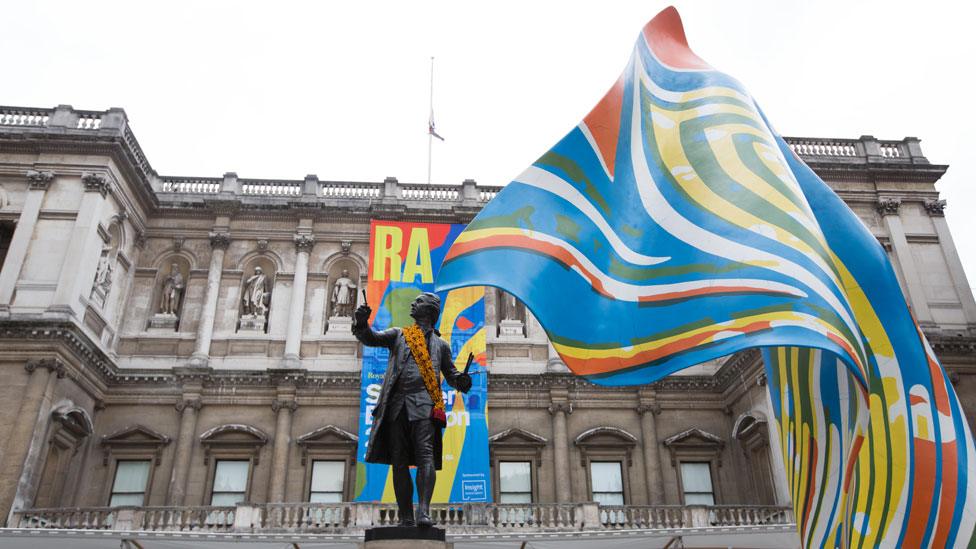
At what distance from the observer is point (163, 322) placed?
23.3 meters

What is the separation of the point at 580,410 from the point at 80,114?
56.3 ft

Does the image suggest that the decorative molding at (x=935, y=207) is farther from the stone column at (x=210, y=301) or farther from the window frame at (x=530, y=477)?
the stone column at (x=210, y=301)

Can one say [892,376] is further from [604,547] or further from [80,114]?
[80,114]

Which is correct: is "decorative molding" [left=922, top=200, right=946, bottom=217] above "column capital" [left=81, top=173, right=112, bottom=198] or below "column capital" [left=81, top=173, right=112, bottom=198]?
above

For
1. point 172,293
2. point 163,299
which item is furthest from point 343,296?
point 163,299

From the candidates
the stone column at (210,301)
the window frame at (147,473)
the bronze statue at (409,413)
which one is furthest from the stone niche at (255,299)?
the bronze statue at (409,413)

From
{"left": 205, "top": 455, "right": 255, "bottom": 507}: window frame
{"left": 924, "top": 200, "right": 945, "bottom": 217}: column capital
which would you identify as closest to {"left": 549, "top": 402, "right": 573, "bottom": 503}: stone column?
{"left": 205, "top": 455, "right": 255, "bottom": 507}: window frame

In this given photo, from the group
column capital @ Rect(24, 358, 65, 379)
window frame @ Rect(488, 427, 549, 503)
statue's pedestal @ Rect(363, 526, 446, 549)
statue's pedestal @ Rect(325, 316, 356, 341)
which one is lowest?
statue's pedestal @ Rect(363, 526, 446, 549)

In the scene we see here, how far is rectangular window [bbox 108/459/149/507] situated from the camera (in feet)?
68.9

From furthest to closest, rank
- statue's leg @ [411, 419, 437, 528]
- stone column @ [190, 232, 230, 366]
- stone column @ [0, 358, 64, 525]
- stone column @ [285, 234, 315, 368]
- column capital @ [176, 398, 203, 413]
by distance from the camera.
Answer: stone column @ [285, 234, 315, 368], stone column @ [190, 232, 230, 366], column capital @ [176, 398, 203, 413], stone column @ [0, 358, 64, 525], statue's leg @ [411, 419, 437, 528]

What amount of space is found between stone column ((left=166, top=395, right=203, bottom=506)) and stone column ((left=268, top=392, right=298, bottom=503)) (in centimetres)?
217

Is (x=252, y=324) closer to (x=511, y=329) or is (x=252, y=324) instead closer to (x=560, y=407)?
(x=511, y=329)

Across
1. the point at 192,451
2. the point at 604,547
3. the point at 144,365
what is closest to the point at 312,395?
the point at 192,451

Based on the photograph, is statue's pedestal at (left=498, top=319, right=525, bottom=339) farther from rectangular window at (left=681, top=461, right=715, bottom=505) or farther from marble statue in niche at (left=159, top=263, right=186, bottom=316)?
marble statue in niche at (left=159, top=263, right=186, bottom=316)
